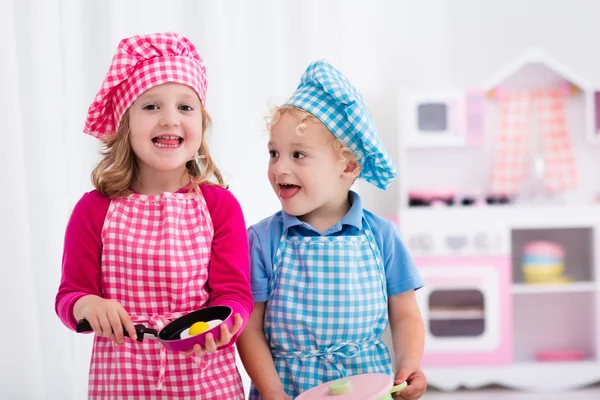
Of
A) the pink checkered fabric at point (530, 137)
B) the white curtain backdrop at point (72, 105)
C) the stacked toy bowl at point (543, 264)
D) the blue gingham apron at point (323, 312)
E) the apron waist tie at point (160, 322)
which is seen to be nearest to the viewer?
the apron waist tie at point (160, 322)

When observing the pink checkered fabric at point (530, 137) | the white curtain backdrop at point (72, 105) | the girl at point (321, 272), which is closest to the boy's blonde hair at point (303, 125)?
the girl at point (321, 272)

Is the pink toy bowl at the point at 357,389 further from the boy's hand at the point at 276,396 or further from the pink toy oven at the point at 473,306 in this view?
the pink toy oven at the point at 473,306

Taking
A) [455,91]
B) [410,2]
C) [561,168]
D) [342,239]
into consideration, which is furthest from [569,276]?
[342,239]

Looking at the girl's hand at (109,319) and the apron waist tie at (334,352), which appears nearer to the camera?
the girl's hand at (109,319)

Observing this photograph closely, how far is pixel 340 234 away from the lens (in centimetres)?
139

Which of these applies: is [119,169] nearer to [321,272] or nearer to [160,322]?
[160,322]

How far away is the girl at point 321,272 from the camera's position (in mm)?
1325

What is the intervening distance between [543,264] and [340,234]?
1.70 meters

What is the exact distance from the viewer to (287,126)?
134 centimetres

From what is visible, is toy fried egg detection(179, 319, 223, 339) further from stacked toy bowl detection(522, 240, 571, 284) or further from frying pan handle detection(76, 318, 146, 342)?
stacked toy bowl detection(522, 240, 571, 284)

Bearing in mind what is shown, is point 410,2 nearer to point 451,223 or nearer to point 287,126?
point 451,223

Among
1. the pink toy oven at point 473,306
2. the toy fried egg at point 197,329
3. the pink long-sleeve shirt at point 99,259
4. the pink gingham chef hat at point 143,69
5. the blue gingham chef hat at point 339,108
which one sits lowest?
the pink toy oven at point 473,306

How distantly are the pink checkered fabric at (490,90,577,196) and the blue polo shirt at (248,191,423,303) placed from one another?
67.6 inches

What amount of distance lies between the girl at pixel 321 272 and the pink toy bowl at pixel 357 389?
6.7 inches
